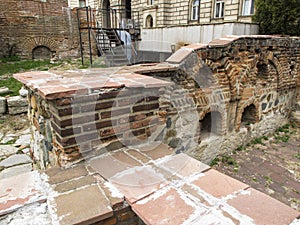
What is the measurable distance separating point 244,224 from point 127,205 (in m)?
0.54

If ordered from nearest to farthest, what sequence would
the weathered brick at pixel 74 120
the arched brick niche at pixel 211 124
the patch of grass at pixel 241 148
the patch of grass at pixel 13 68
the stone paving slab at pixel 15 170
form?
1. the weathered brick at pixel 74 120
2. the stone paving slab at pixel 15 170
3. the arched brick niche at pixel 211 124
4. the patch of grass at pixel 241 148
5. the patch of grass at pixel 13 68

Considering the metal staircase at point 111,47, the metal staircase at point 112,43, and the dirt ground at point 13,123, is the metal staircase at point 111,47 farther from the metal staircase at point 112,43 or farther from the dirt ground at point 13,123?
the dirt ground at point 13,123

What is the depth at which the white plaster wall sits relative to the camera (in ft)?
19.6

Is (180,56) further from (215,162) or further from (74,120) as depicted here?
(215,162)

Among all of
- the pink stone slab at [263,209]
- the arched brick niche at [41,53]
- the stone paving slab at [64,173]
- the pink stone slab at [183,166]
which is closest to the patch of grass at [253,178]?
the pink stone slab at [183,166]

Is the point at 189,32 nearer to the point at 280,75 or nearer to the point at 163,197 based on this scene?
the point at 280,75

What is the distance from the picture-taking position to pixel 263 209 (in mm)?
1006

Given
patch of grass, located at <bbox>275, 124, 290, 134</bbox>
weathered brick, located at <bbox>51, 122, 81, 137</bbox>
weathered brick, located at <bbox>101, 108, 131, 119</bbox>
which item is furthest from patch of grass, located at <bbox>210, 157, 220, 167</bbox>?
weathered brick, located at <bbox>51, 122, 81, 137</bbox>

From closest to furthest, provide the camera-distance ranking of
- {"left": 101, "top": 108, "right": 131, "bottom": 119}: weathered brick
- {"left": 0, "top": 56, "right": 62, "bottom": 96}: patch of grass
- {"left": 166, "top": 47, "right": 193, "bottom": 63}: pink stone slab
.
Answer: {"left": 101, "top": 108, "right": 131, "bottom": 119}: weathered brick
{"left": 166, "top": 47, "right": 193, "bottom": 63}: pink stone slab
{"left": 0, "top": 56, "right": 62, "bottom": 96}: patch of grass

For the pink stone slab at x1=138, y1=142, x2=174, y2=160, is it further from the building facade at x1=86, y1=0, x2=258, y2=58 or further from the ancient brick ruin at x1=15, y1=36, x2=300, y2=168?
the building facade at x1=86, y1=0, x2=258, y2=58

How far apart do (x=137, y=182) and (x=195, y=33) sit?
610 centimetres

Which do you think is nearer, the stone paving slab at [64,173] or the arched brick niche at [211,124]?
the stone paving slab at [64,173]

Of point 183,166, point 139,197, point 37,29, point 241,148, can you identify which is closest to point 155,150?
point 183,166

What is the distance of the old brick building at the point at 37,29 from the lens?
1082 cm
